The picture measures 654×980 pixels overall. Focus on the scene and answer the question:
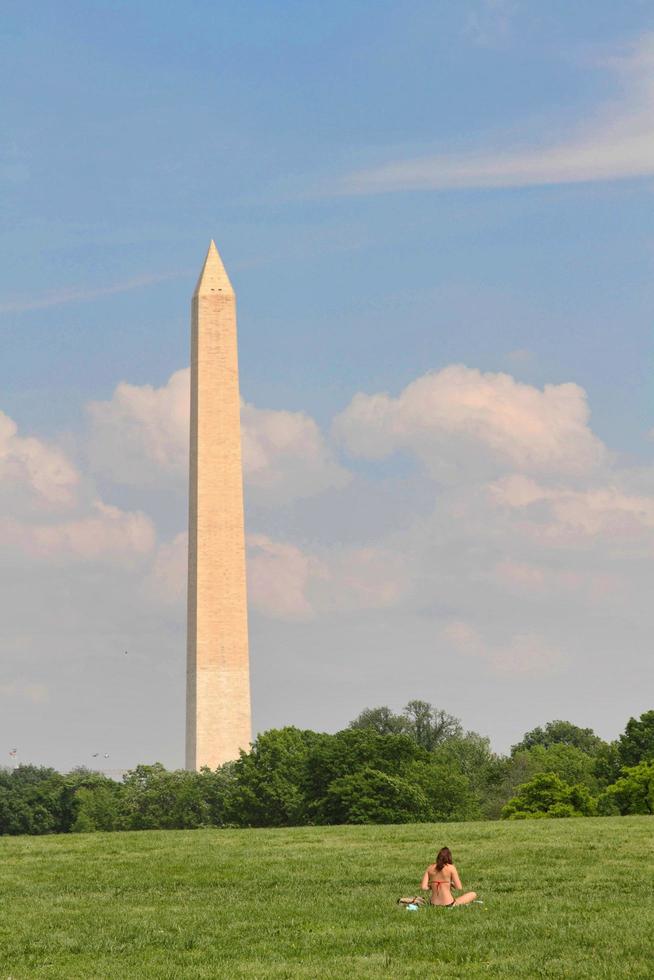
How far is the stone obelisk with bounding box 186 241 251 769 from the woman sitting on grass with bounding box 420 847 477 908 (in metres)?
48.0

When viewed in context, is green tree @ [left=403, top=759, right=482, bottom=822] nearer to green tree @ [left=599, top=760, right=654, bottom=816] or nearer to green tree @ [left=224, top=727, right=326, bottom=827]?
green tree @ [left=224, top=727, right=326, bottom=827]

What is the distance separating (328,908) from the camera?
21.7 metres

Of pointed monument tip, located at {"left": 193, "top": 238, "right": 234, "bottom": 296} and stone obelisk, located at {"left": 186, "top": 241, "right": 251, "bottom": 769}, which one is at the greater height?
pointed monument tip, located at {"left": 193, "top": 238, "right": 234, "bottom": 296}

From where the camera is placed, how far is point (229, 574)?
230 ft

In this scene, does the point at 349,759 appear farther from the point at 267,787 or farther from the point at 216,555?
the point at 216,555

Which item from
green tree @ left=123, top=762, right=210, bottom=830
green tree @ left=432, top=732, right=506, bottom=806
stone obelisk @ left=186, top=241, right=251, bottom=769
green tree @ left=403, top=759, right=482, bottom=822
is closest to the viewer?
green tree @ left=403, top=759, right=482, bottom=822

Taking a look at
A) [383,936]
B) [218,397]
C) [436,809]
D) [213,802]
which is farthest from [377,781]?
[383,936]

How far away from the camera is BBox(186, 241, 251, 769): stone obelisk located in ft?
229

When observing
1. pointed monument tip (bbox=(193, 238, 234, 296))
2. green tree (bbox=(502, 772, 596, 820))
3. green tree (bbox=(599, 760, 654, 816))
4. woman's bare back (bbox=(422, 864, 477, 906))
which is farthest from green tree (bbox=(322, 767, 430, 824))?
woman's bare back (bbox=(422, 864, 477, 906))

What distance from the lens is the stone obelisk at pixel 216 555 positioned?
6969cm

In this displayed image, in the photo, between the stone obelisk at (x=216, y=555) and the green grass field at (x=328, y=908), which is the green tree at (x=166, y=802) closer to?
the stone obelisk at (x=216, y=555)

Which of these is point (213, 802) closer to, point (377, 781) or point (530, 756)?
point (377, 781)

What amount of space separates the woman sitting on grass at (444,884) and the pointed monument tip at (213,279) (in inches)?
2131

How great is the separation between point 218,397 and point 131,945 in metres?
53.0
